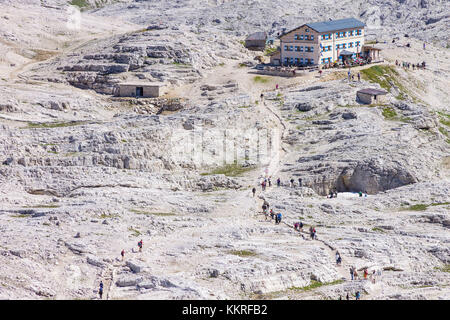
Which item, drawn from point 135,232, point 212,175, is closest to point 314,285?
point 135,232

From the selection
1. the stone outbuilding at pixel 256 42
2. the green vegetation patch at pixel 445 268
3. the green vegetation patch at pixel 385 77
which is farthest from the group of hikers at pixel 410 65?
the green vegetation patch at pixel 445 268

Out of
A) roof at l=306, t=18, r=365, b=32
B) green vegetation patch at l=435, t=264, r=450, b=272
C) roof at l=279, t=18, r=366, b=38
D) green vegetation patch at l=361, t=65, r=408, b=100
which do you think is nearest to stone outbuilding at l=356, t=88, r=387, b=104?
green vegetation patch at l=361, t=65, r=408, b=100

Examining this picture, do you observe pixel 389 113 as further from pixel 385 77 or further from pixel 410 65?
pixel 410 65

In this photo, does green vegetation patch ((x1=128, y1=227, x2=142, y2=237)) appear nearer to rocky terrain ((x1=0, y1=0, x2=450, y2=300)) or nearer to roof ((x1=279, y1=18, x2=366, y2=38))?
rocky terrain ((x1=0, y1=0, x2=450, y2=300))

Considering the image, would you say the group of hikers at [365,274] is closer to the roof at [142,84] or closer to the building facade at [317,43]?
the roof at [142,84]

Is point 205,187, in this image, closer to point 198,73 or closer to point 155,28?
point 198,73

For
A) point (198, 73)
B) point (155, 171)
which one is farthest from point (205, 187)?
point (198, 73)
